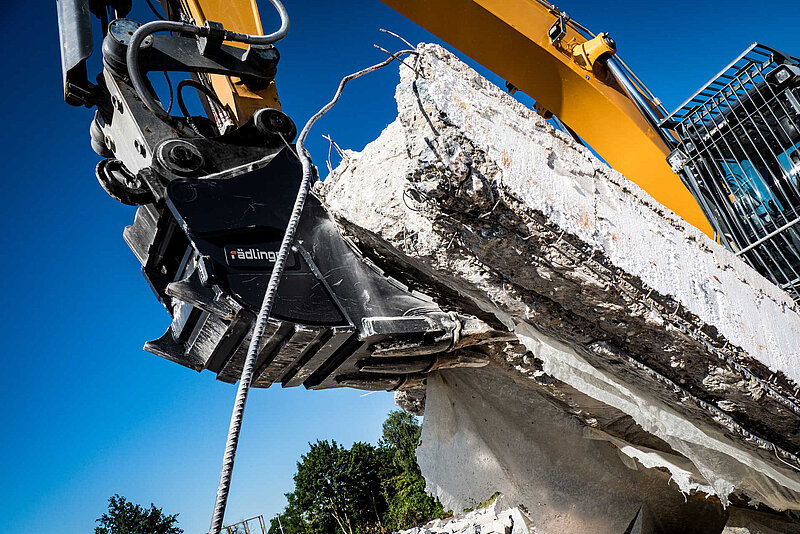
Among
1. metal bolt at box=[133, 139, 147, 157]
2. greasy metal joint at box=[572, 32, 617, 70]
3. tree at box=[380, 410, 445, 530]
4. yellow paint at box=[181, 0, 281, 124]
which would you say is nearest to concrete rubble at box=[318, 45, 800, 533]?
metal bolt at box=[133, 139, 147, 157]

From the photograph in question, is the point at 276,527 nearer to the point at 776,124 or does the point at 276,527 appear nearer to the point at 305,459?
the point at 305,459

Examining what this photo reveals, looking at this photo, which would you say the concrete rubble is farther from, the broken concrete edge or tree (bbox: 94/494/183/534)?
tree (bbox: 94/494/183/534)

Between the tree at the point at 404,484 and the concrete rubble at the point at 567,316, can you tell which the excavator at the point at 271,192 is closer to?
the concrete rubble at the point at 567,316

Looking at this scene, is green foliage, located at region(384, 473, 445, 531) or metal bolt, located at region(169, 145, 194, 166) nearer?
metal bolt, located at region(169, 145, 194, 166)

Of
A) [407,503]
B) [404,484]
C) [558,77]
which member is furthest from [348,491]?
[558,77]

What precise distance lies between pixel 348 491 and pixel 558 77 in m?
16.9

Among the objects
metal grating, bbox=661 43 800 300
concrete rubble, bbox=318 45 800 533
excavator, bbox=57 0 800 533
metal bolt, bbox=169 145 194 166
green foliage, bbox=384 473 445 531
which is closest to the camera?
concrete rubble, bbox=318 45 800 533

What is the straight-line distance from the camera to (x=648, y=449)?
7.66ft

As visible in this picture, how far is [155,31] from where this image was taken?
2.19 metres

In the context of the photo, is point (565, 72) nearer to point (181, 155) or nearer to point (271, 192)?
point (271, 192)

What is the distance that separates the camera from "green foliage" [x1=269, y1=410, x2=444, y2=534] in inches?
654

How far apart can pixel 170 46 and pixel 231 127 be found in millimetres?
476

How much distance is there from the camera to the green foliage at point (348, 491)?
54.5 feet

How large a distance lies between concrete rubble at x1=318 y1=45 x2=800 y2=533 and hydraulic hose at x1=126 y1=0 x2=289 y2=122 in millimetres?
611
